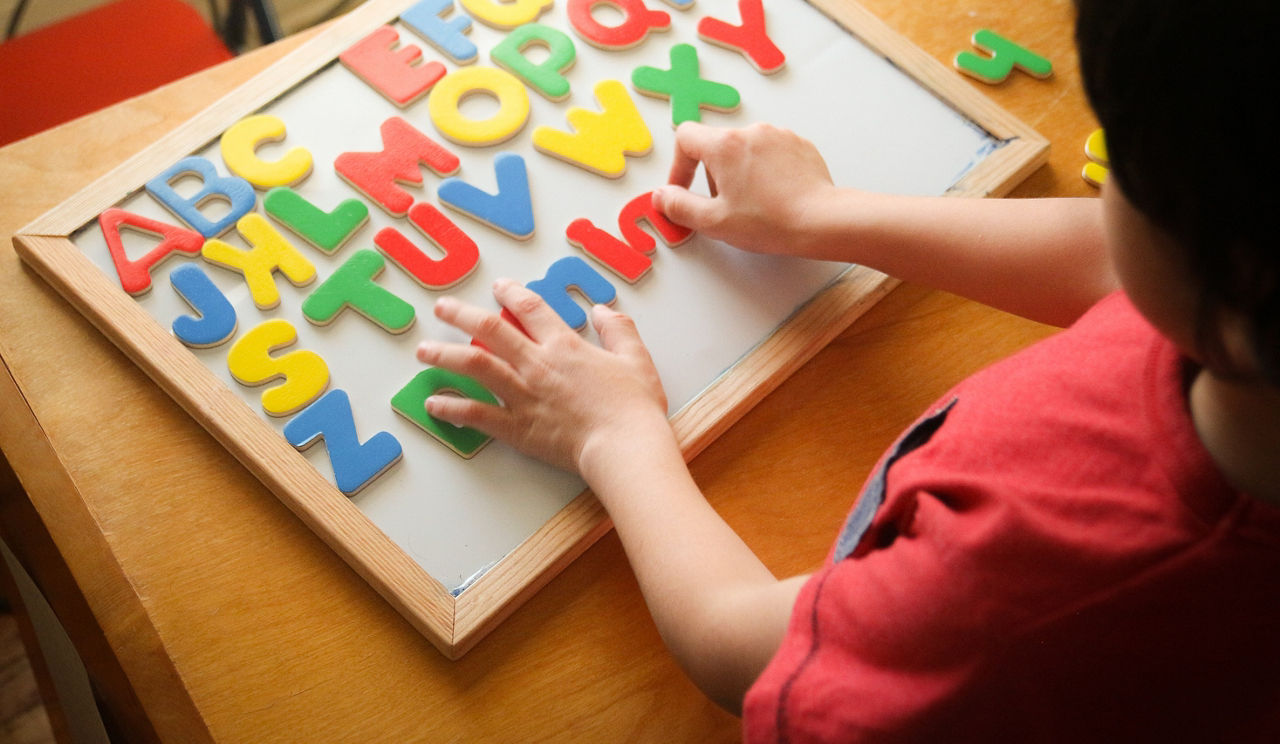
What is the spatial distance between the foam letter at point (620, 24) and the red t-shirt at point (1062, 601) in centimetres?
49

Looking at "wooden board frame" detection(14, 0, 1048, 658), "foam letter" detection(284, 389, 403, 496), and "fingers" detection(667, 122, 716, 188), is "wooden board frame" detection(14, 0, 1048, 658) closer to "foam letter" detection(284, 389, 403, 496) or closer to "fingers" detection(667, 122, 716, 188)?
"foam letter" detection(284, 389, 403, 496)

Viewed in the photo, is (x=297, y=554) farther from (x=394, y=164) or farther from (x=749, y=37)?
(x=749, y=37)

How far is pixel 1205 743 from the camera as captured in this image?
46cm

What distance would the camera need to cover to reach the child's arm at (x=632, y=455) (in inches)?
20.1

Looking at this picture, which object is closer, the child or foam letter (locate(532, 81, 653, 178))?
the child

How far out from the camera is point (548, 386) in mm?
606

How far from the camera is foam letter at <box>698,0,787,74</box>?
0.79m

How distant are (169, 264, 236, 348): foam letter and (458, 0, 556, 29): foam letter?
12.7 inches

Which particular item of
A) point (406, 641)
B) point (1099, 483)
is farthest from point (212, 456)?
point (1099, 483)

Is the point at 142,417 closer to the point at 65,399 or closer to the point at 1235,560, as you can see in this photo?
the point at 65,399

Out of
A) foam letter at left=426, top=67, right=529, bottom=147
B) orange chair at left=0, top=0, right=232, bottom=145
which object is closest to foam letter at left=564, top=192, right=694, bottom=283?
foam letter at left=426, top=67, right=529, bottom=147

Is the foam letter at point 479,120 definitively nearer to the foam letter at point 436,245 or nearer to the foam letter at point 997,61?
the foam letter at point 436,245

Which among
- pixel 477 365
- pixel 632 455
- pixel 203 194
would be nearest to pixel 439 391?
pixel 477 365

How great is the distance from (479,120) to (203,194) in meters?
0.21
